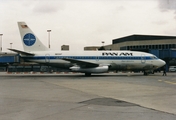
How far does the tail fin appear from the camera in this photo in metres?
35.6

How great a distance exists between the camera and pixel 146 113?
29.7 ft

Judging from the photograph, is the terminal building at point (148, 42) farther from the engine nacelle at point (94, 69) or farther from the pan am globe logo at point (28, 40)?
the pan am globe logo at point (28, 40)

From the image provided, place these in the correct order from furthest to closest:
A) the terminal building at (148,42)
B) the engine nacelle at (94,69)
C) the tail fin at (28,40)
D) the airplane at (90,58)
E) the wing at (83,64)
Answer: the terminal building at (148,42) → the tail fin at (28,40) → the airplane at (90,58) → the engine nacelle at (94,69) → the wing at (83,64)

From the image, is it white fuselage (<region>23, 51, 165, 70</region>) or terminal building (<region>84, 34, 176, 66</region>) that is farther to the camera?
terminal building (<region>84, 34, 176, 66</region>)

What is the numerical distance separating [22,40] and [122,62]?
47.8 feet

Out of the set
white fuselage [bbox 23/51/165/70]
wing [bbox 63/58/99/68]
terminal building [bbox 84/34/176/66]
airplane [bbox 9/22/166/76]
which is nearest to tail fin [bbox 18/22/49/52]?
airplane [bbox 9/22/166/76]

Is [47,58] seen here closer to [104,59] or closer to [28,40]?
[28,40]

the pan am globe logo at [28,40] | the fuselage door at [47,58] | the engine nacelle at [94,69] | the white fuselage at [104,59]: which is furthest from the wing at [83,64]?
the pan am globe logo at [28,40]

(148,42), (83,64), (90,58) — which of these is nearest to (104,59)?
(90,58)

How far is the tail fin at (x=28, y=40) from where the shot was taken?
117 feet

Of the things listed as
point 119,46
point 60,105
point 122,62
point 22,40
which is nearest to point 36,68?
point 22,40

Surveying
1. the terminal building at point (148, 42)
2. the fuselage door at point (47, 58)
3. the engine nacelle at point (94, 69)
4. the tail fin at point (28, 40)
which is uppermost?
the terminal building at point (148, 42)

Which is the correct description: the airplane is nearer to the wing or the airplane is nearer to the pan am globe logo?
the pan am globe logo

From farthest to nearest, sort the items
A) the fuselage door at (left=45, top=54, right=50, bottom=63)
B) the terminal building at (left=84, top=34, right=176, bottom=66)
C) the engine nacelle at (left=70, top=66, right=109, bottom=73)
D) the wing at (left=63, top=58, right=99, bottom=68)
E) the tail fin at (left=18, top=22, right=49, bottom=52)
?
the terminal building at (left=84, top=34, right=176, bottom=66) < the tail fin at (left=18, top=22, right=49, bottom=52) < the fuselage door at (left=45, top=54, right=50, bottom=63) < the engine nacelle at (left=70, top=66, right=109, bottom=73) < the wing at (left=63, top=58, right=99, bottom=68)
